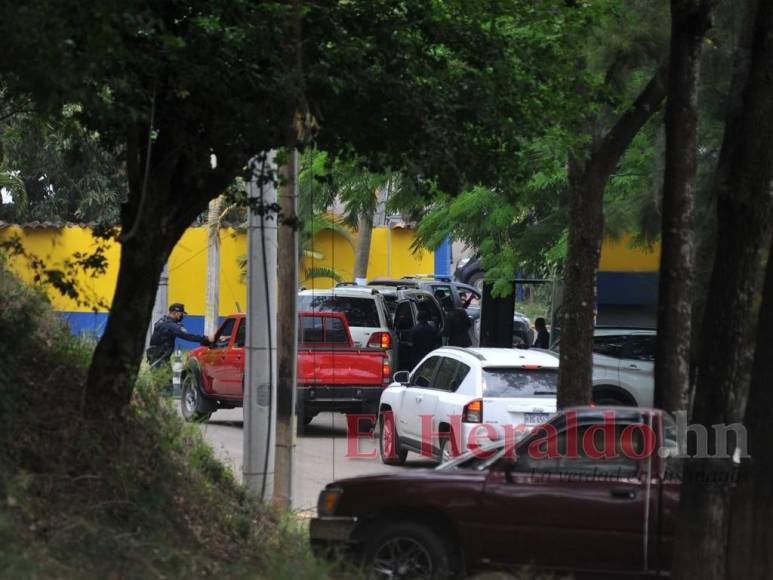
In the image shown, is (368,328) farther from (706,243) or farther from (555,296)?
(706,243)

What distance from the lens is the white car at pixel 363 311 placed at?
22.0m

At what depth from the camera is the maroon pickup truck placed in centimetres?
888

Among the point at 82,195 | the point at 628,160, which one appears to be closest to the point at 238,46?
the point at 628,160

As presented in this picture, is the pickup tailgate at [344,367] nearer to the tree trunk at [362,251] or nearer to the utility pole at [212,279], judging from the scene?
the utility pole at [212,279]

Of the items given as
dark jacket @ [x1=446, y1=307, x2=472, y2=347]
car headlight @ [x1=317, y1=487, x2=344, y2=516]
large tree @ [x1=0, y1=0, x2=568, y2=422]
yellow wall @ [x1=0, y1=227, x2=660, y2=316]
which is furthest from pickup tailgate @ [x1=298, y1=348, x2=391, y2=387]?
car headlight @ [x1=317, y1=487, x2=344, y2=516]

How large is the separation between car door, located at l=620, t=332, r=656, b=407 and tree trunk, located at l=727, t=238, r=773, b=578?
10.4 meters

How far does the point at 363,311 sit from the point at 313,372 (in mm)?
3102

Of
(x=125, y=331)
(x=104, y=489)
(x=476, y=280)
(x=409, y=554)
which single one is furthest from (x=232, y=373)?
(x=476, y=280)

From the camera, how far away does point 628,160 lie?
61.0 ft

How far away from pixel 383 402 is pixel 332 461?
1.12 meters

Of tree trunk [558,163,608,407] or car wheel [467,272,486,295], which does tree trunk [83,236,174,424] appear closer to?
tree trunk [558,163,608,407]

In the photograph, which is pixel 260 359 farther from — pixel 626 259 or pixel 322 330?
pixel 626 259

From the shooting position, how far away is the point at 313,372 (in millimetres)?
19625

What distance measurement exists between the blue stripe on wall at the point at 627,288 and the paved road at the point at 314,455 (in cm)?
503
